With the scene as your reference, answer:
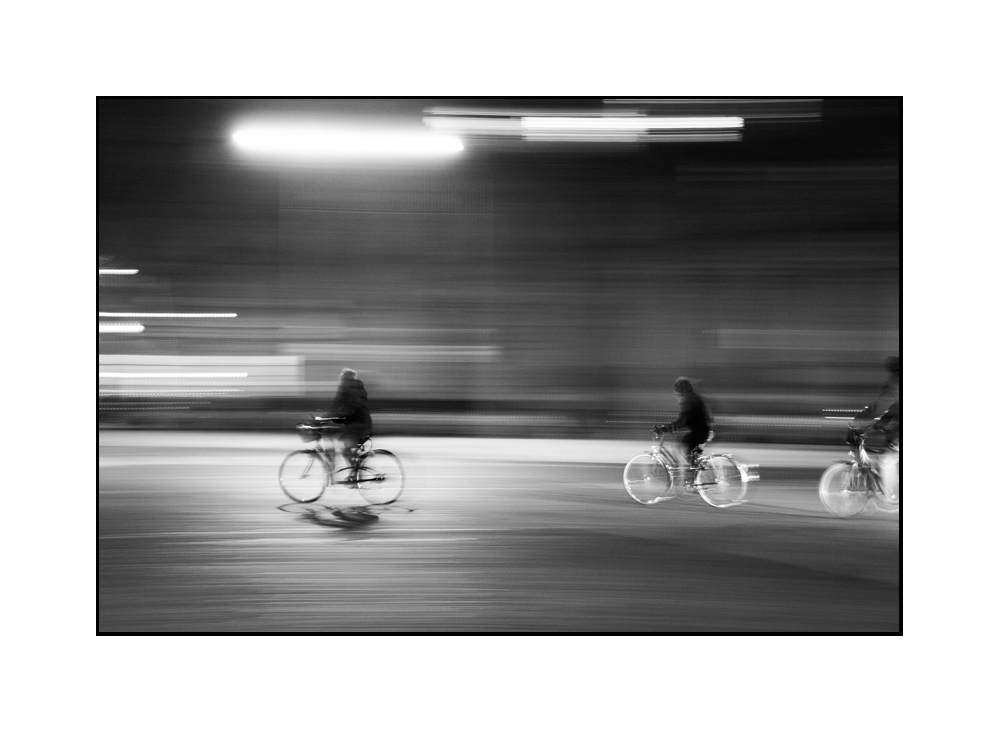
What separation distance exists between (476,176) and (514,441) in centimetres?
172

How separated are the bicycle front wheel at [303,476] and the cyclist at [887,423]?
136 inches

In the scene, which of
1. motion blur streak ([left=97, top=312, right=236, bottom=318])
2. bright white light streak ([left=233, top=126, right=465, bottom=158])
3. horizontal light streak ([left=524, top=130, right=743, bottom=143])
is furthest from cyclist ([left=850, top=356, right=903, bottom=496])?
→ motion blur streak ([left=97, top=312, right=236, bottom=318])

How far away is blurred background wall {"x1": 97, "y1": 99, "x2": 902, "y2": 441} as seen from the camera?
121 inches

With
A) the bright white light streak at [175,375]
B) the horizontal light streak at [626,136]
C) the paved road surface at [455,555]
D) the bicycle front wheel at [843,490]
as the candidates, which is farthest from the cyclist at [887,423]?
the bright white light streak at [175,375]

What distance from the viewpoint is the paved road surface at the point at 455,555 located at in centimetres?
309

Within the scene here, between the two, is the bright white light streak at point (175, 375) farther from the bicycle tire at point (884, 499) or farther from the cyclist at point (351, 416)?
the bicycle tire at point (884, 499)

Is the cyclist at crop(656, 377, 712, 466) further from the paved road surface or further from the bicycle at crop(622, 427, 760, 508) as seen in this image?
the paved road surface

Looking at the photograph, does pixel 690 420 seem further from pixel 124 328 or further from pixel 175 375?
pixel 124 328

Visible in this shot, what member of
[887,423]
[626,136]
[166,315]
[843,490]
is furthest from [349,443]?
[887,423]

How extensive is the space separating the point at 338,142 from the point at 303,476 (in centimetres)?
216

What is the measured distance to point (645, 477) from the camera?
312cm
